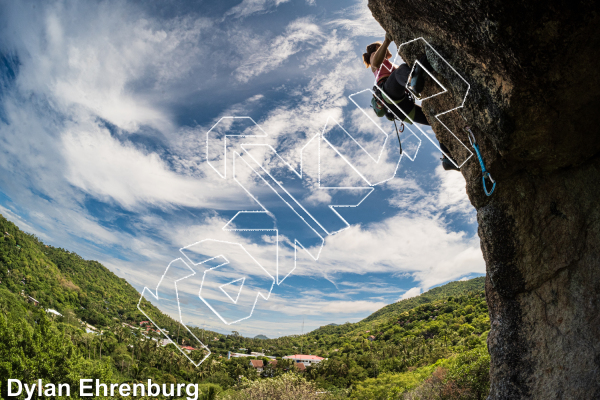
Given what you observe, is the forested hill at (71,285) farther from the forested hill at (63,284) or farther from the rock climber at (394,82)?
the rock climber at (394,82)

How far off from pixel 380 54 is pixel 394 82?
0.75m

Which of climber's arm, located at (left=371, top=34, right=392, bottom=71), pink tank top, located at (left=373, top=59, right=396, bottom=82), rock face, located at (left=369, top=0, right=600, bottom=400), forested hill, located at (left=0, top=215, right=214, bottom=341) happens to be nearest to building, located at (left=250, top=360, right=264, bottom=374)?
forested hill, located at (left=0, top=215, right=214, bottom=341)

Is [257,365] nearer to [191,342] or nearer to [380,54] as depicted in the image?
[191,342]

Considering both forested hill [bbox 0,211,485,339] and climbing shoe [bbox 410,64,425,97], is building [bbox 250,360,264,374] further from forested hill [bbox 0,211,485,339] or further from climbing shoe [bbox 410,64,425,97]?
climbing shoe [bbox 410,64,425,97]

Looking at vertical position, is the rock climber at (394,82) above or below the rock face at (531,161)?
above

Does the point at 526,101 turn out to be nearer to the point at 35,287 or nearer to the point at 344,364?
the point at 344,364

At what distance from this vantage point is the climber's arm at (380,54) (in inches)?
223

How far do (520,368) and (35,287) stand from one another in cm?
13729

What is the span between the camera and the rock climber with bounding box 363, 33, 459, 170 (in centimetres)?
523

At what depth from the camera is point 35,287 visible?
331 feet

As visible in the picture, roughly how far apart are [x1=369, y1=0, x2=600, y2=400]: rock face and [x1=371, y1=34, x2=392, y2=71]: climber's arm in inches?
8.2

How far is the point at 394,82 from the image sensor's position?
5.51m

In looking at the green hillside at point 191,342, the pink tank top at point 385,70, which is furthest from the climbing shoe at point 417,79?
the green hillside at point 191,342

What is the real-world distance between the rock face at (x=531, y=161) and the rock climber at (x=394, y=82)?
0.25 metres
